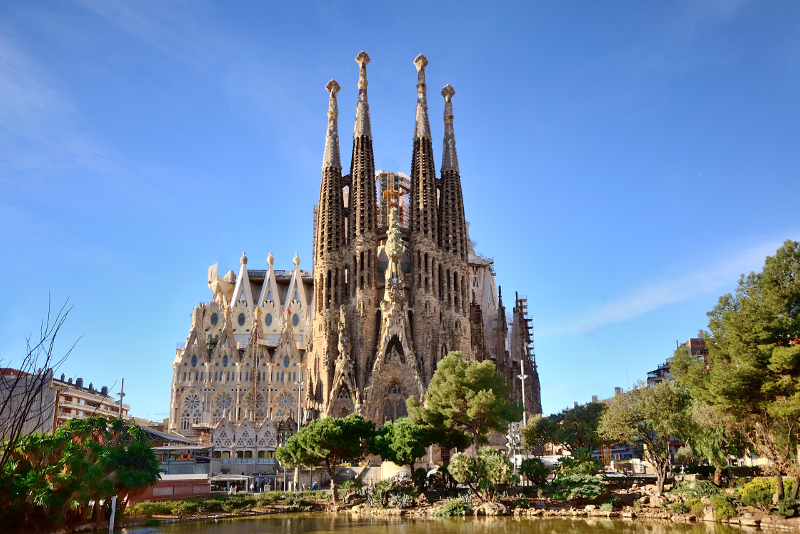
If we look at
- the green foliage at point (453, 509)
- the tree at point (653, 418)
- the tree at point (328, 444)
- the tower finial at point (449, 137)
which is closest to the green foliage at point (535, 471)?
the tree at point (653, 418)

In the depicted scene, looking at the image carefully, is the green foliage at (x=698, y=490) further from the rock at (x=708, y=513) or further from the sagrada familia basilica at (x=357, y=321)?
the sagrada familia basilica at (x=357, y=321)

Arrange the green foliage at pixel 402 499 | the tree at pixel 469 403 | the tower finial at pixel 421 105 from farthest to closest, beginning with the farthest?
1. the tower finial at pixel 421 105
2. the tree at pixel 469 403
3. the green foliage at pixel 402 499

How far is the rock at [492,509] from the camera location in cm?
3422

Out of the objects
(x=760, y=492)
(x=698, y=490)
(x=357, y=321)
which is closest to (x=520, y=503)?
(x=698, y=490)

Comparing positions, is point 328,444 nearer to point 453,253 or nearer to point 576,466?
point 576,466

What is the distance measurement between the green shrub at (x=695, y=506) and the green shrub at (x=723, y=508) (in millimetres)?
1015

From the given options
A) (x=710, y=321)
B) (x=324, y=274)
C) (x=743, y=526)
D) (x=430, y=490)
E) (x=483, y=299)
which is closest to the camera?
(x=743, y=526)

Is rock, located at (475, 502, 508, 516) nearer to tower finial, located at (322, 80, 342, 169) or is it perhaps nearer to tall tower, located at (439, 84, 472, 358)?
tall tower, located at (439, 84, 472, 358)

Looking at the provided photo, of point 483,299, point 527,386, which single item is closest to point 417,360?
point 483,299

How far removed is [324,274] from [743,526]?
49.0 meters

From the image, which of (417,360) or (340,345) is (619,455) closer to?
(417,360)

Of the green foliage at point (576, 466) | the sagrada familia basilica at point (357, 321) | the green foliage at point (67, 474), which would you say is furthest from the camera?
the sagrada familia basilica at point (357, 321)

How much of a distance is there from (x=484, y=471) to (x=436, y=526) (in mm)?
6401

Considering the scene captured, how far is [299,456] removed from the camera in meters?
40.8
